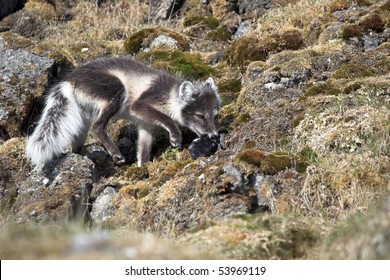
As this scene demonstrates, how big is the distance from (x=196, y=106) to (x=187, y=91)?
0.83 feet

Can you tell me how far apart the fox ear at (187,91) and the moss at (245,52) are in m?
1.87

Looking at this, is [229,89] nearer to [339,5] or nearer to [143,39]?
[339,5]

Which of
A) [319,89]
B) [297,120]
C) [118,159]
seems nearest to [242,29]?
[319,89]

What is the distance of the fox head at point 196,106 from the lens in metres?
9.33

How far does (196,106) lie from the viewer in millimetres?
9422

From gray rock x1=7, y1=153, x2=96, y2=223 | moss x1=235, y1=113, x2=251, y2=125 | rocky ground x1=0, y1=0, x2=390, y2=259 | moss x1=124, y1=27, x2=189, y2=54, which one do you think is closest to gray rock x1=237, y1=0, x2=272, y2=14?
rocky ground x1=0, y1=0, x2=390, y2=259

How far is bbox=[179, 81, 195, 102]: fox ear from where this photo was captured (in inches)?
371

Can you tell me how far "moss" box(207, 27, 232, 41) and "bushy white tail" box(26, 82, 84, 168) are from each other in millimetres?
4721

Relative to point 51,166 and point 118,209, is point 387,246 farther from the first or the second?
point 51,166

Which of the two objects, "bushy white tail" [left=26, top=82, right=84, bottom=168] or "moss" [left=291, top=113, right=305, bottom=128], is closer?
"moss" [left=291, top=113, right=305, bottom=128]

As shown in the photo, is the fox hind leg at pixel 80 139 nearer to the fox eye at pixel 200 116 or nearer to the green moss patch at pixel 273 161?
the fox eye at pixel 200 116

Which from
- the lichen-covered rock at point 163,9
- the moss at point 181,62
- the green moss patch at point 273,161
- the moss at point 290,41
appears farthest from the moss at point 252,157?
the lichen-covered rock at point 163,9

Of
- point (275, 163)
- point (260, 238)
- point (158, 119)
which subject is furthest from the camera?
point (158, 119)

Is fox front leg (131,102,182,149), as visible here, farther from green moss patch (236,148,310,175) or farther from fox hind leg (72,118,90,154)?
green moss patch (236,148,310,175)
